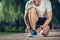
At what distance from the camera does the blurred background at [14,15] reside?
8.24ft

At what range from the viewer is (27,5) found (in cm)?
251

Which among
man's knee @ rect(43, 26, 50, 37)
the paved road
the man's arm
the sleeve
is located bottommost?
the paved road

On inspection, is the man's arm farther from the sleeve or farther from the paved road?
the paved road

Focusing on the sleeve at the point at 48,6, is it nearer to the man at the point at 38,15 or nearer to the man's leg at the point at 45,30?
the man at the point at 38,15

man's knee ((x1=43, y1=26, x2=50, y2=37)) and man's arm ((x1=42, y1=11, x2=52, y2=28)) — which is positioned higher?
man's arm ((x1=42, y1=11, x2=52, y2=28))

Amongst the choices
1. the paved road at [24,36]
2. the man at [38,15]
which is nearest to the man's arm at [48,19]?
the man at [38,15]

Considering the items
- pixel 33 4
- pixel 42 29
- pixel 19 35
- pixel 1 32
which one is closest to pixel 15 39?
pixel 19 35

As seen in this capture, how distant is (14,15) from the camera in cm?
253

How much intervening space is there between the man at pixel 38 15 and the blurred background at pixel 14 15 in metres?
0.07

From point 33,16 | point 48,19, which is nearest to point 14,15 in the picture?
point 33,16

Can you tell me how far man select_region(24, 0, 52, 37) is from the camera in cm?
250

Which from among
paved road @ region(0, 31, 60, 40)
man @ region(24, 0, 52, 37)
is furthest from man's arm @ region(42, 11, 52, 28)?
Result: paved road @ region(0, 31, 60, 40)

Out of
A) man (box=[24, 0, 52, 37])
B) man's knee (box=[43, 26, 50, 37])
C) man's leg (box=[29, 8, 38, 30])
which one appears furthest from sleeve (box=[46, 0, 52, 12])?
man's knee (box=[43, 26, 50, 37])

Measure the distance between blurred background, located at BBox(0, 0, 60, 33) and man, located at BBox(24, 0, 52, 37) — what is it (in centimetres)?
7
